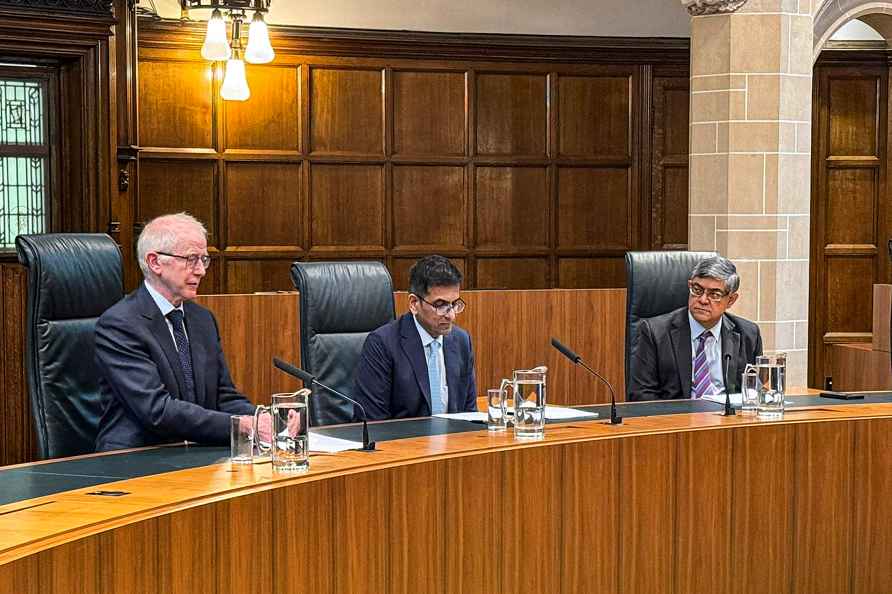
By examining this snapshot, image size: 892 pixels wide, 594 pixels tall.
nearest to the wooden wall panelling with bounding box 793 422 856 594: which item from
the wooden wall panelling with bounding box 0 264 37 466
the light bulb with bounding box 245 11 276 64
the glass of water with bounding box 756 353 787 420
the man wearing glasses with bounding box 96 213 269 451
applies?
the glass of water with bounding box 756 353 787 420

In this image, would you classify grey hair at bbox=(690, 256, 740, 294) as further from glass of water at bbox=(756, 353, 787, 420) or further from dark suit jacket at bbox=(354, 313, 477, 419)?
dark suit jacket at bbox=(354, 313, 477, 419)

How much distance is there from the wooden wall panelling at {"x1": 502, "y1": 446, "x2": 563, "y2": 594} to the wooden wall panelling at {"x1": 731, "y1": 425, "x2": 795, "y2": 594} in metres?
0.55

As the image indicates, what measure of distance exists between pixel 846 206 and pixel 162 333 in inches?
270

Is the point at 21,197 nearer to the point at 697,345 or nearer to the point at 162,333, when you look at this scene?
the point at 162,333

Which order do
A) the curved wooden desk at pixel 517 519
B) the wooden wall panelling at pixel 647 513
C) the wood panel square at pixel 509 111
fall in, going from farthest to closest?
the wood panel square at pixel 509 111
the wooden wall panelling at pixel 647 513
the curved wooden desk at pixel 517 519

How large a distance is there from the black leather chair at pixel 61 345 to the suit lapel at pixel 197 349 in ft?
0.97

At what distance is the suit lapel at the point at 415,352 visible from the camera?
4109mm

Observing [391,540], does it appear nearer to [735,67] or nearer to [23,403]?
[23,403]

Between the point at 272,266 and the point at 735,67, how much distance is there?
3.17 metres

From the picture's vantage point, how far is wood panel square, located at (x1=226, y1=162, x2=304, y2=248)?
8.11 metres

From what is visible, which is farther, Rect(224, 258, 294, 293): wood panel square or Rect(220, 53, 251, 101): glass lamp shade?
Rect(224, 258, 294, 293): wood panel square

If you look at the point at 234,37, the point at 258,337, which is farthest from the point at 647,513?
the point at 234,37

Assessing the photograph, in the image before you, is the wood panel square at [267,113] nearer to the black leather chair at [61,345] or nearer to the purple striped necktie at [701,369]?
the purple striped necktie at [701,369]

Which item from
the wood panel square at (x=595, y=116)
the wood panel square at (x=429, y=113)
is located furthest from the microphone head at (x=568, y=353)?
the wood panel square at (x=595, y=116)
